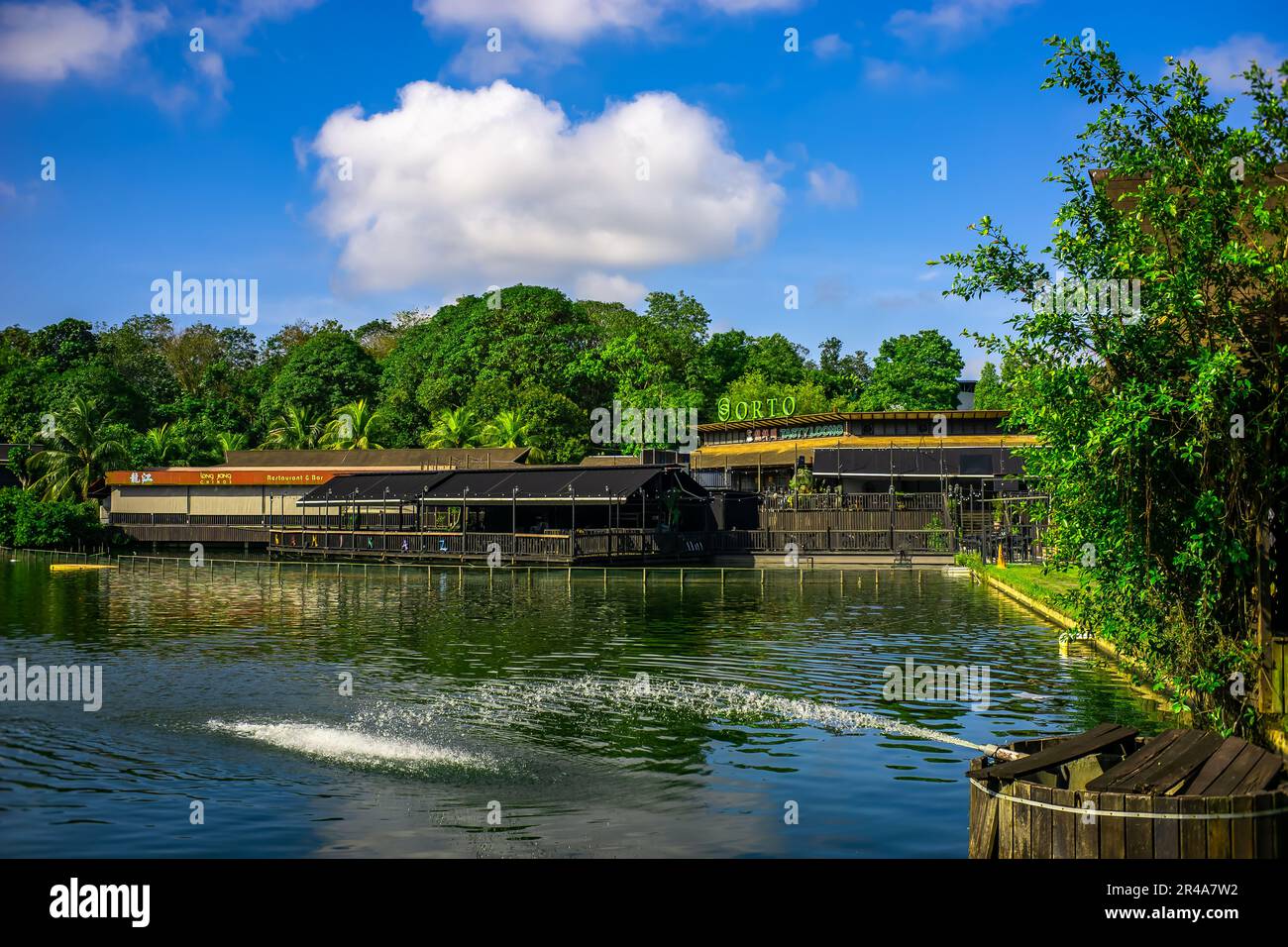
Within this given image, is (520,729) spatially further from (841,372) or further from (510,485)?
(841,372)

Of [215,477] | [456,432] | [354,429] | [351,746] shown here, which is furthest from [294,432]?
[351,746]

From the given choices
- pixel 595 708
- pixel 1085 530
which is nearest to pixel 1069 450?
pixel 1085 530

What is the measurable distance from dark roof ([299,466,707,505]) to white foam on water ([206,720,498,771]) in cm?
3129

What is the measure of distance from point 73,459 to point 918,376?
70.3 m

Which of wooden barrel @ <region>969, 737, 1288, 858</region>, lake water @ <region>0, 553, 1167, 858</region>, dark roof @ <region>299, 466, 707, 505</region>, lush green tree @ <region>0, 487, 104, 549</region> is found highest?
dark roof @ <region>299, 466, 707, 505</region>

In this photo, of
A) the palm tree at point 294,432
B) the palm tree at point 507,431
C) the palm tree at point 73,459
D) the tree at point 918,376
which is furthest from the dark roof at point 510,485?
the tree at point 918,376

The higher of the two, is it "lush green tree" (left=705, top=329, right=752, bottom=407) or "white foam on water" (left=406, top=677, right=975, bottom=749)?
"lush green tree" (left=705, top=329, right=752, bottom=407)

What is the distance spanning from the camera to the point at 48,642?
28000 millimetres

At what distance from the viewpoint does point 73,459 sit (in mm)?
74688

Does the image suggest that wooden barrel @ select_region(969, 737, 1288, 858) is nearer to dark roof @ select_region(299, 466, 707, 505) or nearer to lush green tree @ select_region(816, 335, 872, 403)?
dark roof @ select_region(299, 466, 707, 505)

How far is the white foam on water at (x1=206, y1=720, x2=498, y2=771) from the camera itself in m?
15.3

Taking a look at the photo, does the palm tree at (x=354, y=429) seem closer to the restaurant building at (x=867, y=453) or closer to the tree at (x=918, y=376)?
the restaurant building at (x=867, y=453)

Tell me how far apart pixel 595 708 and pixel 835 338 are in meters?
131

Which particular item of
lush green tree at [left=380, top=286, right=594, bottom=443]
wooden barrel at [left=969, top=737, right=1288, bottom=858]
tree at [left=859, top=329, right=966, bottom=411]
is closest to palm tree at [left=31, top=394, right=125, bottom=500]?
lush green tree at [left=380, top=286, right=594, bottom=443]
